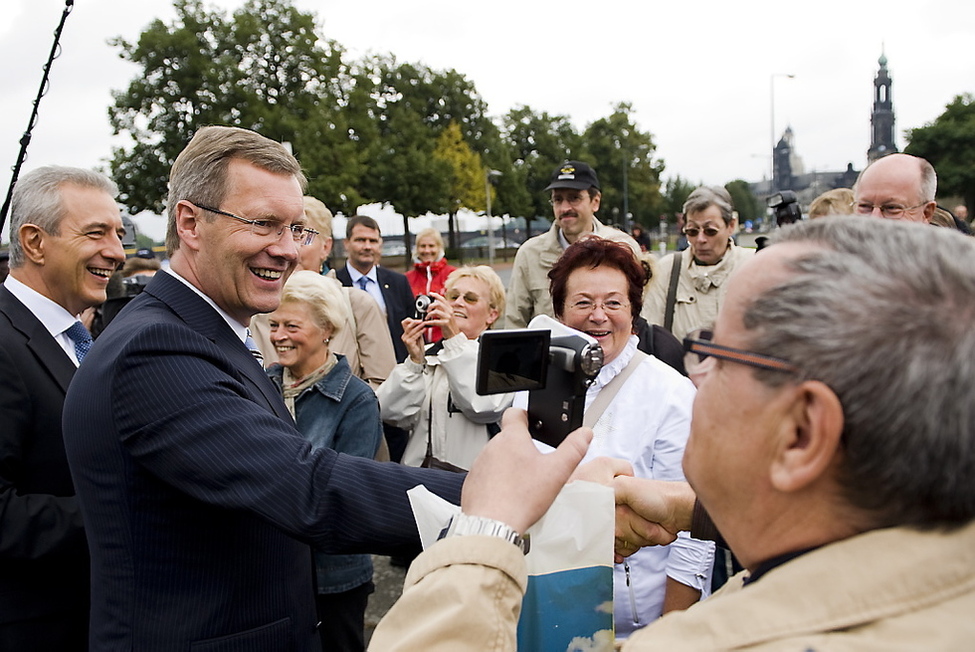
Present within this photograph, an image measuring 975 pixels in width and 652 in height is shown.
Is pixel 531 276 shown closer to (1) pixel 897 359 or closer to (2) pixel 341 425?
(2) pixel 341 425

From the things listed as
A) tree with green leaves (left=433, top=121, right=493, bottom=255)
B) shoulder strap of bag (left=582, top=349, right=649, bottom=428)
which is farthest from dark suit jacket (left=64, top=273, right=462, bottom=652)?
tree with green leaves (left=433, top=121, right=493, bottom=255)

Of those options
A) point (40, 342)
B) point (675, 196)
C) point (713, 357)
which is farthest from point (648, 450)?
point (675, 196)

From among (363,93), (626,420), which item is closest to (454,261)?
(363,93)

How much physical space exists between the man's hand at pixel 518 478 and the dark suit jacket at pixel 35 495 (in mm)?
1659

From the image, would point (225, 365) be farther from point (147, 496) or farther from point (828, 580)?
point (828, 580)

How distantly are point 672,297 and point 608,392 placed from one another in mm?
2569

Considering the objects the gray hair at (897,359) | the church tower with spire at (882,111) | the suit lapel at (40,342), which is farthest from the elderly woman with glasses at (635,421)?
the church tower with spire at (882,111)

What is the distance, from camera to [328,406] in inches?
136

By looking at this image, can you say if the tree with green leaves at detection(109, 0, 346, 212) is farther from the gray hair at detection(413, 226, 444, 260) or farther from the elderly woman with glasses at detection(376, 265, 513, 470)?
the elderly woman with glasses at detection(376, 265, 513, 470)

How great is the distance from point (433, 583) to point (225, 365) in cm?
95

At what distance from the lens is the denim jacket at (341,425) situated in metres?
3.29

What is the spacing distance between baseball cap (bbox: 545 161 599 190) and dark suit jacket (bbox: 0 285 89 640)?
12.8ft

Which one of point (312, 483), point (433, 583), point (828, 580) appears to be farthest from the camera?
point (312, 483)

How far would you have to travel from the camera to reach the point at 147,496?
168cm
